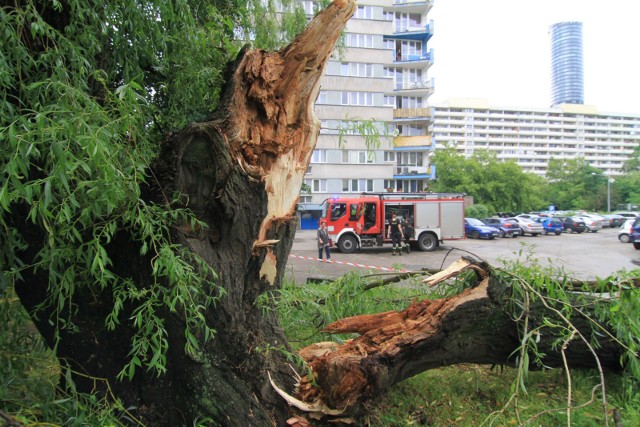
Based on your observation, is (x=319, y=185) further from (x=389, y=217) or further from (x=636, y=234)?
Answer: (x=636, y=234)

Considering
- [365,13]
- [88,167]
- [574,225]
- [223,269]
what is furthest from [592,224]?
[88,167]

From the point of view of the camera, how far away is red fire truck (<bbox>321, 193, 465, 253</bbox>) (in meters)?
19.4

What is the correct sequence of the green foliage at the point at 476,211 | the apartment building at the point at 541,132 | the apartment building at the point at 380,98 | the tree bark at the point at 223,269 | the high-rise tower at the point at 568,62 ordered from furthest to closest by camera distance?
1. the high-rise tower at the point at 568,62
2. the apartment building at the point at 541,132
3. the green foliage at the point at 476,211
4. the apartment building at the point at 380,98
5. the tree bark at the point at 223,269

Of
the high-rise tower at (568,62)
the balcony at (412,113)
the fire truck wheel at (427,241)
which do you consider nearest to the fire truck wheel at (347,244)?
the fire truck wheel at (427,241)

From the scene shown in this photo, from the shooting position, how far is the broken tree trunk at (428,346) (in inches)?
115

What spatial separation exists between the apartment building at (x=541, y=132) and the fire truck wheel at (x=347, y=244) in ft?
334

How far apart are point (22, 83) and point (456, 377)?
387 centimetres

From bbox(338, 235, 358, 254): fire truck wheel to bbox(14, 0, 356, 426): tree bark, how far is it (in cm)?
1652

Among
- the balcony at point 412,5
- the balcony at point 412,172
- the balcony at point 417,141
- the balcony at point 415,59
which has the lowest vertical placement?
the balcony at point 412,172

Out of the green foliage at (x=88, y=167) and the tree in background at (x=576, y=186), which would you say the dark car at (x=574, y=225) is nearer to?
the tree in background at (x=576, y=186)

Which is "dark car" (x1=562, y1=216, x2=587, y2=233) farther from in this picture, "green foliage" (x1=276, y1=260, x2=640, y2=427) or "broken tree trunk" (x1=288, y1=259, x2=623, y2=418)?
"broken tree trunk" (x1=288, y1=259, x2=623, y2=418)

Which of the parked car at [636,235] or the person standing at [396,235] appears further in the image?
the parked car at [636,235]

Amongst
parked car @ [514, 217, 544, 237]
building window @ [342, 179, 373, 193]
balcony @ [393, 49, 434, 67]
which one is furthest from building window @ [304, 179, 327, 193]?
parked car @ [514, 217, 544, 237]

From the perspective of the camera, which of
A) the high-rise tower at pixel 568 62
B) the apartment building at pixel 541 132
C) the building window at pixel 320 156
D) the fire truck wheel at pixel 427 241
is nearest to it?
the fire truck wheel at pixel 427 241
